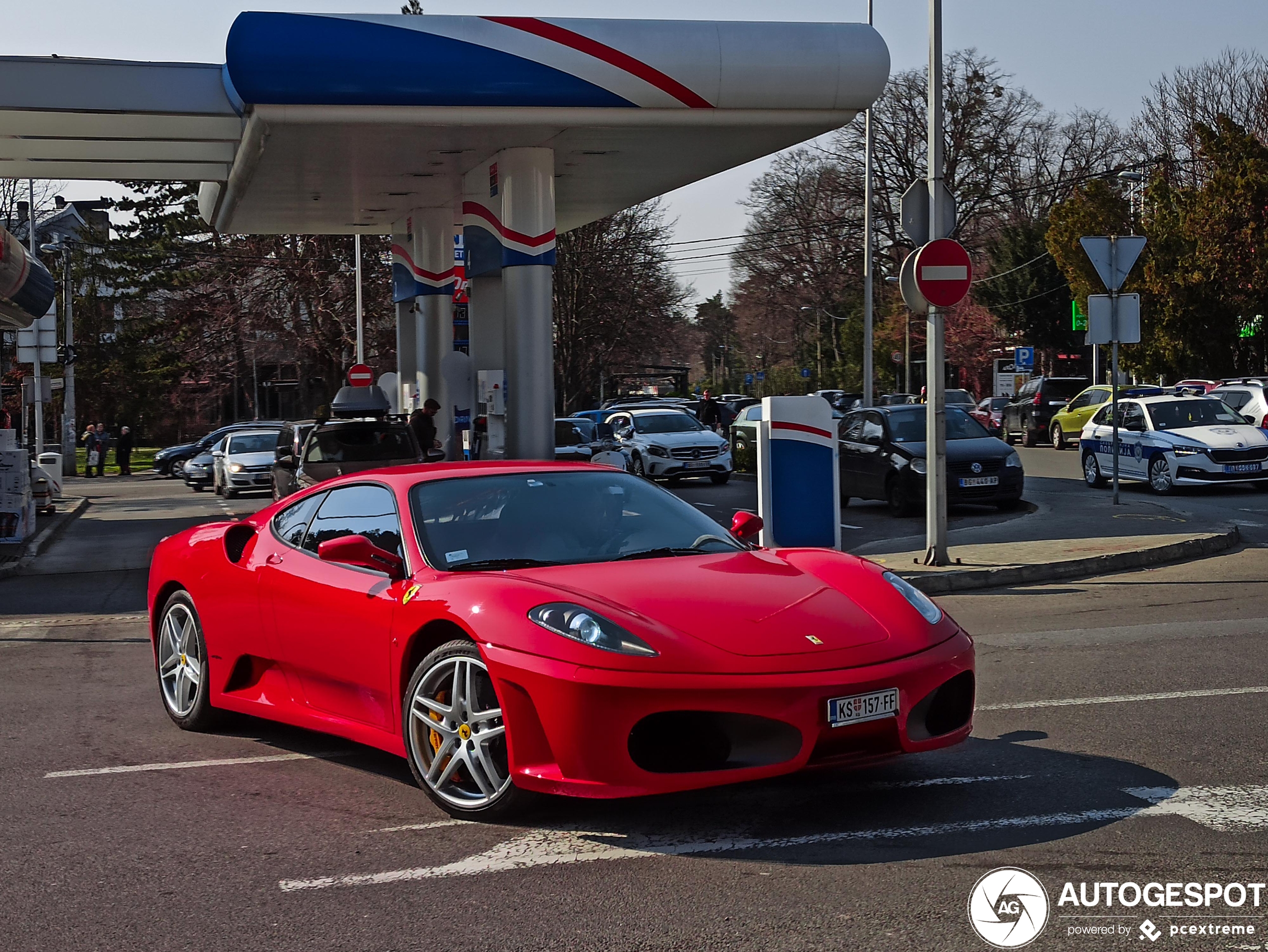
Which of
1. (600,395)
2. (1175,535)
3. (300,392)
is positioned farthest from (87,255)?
(1175,535)

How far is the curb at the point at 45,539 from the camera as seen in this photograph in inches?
650

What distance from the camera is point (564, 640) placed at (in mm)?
4965

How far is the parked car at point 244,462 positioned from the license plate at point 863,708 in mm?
27183

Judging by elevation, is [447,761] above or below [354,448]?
below

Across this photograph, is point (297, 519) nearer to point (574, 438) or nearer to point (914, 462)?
Result: point (914, 462)

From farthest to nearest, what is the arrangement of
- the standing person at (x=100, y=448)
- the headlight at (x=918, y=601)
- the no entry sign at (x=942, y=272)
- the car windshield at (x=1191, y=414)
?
the standing person at (x=100, y=448) → the car windshield at (x=1191, y=414) → the no entry sign at (x=942, y=272) → the headlight at (x=918, y=601)

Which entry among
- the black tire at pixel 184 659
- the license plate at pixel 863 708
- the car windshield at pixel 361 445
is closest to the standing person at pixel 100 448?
the car windshield at pixel 361 445

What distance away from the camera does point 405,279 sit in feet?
92.6

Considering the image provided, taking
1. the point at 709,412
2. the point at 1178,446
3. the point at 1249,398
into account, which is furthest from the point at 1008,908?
the point at 709,412

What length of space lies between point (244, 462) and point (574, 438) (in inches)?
340

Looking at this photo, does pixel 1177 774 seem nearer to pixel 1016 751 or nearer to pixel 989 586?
pixel 1016 751

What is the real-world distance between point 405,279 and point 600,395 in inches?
1250

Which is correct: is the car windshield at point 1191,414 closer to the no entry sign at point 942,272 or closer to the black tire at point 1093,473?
the black tire at point 1093,473

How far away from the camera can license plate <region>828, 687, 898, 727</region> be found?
16.1ft
